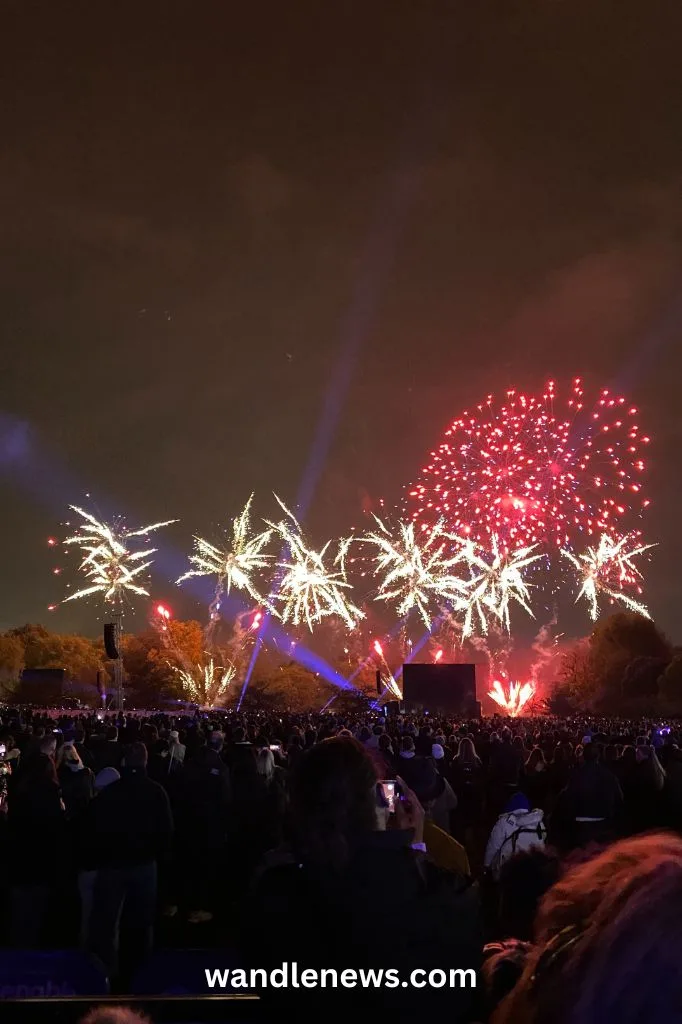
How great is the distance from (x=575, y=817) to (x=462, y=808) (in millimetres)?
6179

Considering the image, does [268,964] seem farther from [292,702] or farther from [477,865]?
[292,702]

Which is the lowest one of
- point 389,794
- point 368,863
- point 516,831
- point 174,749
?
point 516,831

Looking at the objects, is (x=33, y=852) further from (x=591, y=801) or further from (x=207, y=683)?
(x=207, y=683)

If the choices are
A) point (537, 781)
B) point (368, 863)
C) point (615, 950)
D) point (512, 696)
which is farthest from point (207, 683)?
point (615, 950)

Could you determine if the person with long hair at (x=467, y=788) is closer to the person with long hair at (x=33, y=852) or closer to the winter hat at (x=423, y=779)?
the winter hat at (x=423, y=779)

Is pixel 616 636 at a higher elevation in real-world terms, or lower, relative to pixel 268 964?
higher

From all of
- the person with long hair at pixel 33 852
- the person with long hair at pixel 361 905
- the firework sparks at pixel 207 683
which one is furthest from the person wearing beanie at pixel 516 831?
the firework sparks at pixel 207 683

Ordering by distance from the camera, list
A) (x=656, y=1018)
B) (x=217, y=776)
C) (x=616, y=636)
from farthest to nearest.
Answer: (x=616, y=636) → (x=217, y=776) → (x=656, y=1018)

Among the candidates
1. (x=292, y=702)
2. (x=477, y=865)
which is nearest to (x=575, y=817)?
(x=477, y=865)

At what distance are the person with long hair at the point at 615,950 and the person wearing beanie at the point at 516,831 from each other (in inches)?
251

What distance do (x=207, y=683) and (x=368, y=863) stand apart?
8081 centimetres

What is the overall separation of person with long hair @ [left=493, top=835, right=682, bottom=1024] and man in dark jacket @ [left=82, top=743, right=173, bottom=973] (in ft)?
20.3

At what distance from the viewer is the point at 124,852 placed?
7270mm

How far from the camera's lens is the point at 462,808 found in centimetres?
1534
